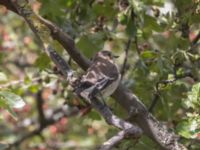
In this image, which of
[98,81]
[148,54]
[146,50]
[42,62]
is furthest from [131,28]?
[98,81]

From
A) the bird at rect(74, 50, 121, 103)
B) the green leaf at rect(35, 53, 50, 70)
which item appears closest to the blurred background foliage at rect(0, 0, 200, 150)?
the green leaf at rect(35, 53, 50, 70)

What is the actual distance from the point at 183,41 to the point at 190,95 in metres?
0.87

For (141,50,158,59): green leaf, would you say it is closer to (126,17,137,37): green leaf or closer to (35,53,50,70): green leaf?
(126,17,137,37): green leaf

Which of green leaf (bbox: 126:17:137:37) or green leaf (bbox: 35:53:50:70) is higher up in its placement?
green leaf (bbox: 126:17:137:37)

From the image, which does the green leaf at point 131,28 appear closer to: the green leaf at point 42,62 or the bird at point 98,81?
the bird at point 98,81

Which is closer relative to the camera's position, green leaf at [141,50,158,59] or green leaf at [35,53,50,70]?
green leaf at [141,50,158,59]

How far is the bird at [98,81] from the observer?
3133 millimetres

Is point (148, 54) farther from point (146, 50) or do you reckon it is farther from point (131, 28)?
point (146, 50)

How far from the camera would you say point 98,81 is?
10.7 ft

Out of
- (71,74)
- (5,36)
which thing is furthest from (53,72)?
(5,36)

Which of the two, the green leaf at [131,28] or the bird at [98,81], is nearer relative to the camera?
the bird at [98,81]

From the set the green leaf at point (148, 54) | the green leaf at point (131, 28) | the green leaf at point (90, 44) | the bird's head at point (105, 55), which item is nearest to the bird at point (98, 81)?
the bird's head at point (105, 55)

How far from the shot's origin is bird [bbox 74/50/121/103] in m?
3.13

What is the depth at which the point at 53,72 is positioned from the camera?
4.52 m
